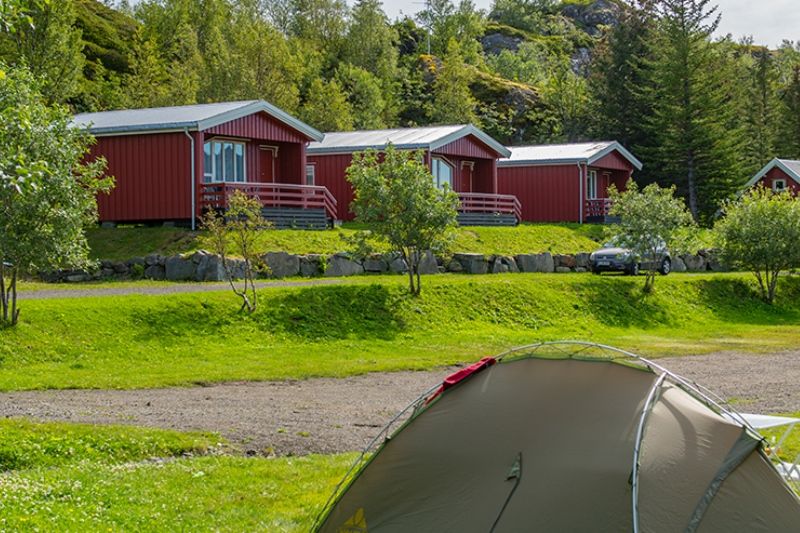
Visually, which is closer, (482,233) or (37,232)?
(37,232)

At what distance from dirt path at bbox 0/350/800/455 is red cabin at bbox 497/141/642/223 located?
24776 mm

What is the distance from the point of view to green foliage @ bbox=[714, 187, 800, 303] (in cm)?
2817

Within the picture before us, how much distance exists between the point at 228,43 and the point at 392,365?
134 feet

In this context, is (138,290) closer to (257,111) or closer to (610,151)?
Result: (257,111)

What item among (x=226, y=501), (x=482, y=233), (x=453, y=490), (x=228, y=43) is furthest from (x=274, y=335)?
(x=228, y=43)

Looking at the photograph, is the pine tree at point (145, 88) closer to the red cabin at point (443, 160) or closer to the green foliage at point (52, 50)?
the green foliage at point (52, 50)

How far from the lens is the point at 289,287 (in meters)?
21.2

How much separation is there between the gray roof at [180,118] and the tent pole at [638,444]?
22.1m

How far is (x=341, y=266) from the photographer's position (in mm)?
25500

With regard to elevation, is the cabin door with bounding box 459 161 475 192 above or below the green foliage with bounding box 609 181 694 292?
above

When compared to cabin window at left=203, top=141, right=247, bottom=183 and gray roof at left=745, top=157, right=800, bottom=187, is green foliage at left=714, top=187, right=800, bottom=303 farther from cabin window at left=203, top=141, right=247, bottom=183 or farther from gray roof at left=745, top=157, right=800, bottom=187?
gray roof at left=745, top=157, right=800, bottom=187

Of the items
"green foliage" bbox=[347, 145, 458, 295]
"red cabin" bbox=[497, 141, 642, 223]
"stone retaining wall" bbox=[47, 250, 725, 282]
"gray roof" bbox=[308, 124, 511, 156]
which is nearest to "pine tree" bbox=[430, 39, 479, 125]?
"red cabin" bbox=[497, 141, 642, 223]

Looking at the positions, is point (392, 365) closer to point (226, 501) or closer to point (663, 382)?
point (226, 501)

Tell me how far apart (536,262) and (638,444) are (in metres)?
23.9
